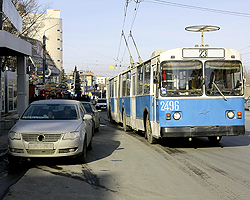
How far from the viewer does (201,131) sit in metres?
10.5

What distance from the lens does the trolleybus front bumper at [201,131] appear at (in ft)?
34.1

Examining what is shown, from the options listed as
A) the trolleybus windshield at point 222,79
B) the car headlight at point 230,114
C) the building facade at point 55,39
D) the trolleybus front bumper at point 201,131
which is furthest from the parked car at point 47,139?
the building facade at point 55,39

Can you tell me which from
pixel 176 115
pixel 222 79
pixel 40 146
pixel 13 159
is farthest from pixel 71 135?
pixel 222 79

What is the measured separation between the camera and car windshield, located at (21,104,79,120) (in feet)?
29.7

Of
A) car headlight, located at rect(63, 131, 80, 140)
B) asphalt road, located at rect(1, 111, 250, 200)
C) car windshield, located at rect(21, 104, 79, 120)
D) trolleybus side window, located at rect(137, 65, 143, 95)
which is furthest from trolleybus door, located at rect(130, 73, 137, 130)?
car headlight, located at rect(63, 131, 80, 140)

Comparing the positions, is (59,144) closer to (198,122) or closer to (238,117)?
(198,122)

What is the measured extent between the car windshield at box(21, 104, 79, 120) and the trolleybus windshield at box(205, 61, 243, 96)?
4.03 meters

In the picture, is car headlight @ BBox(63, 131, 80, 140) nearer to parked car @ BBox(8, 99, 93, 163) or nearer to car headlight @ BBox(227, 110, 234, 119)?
parked car @ BBox(8, 99, 93, 163)

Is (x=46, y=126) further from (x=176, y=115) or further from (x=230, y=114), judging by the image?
(x=230, y=114)

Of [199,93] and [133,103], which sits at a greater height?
[199,93]

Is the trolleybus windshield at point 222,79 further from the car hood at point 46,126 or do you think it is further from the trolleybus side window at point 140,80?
the car hood at point 46,126

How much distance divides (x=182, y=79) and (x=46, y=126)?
428 cm

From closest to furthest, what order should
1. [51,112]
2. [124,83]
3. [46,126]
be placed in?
[46,126] → [51,112] → [124,83]

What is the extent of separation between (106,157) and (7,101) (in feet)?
88.5
